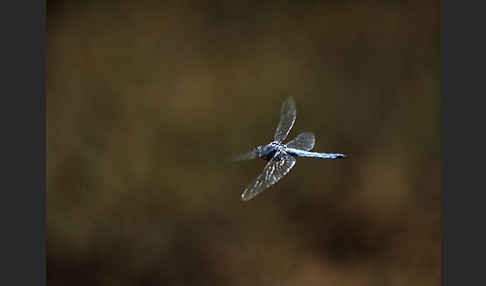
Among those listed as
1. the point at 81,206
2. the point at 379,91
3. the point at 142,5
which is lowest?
the point at 81,206

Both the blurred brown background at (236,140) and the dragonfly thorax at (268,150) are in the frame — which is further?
the blurred brown background at (236,140)

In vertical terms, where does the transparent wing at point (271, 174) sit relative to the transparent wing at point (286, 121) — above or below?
below

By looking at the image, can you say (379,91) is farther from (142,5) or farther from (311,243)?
(142,5)

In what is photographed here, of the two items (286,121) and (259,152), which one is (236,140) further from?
(259,152)

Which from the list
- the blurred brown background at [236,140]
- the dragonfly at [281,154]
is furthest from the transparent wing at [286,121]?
the blurred brown background at [236,140]

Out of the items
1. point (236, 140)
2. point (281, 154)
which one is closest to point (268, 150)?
point (281, 154)

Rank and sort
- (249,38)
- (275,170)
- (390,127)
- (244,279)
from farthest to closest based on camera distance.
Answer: (249,38), (390,127), (244,279), (275,170)

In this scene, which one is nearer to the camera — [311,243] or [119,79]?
[311,243]

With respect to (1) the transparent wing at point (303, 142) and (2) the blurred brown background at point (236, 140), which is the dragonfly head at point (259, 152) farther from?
→ (2) the blurred brown background at point (236, 140)

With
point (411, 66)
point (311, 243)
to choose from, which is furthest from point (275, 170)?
point (411, 66)
